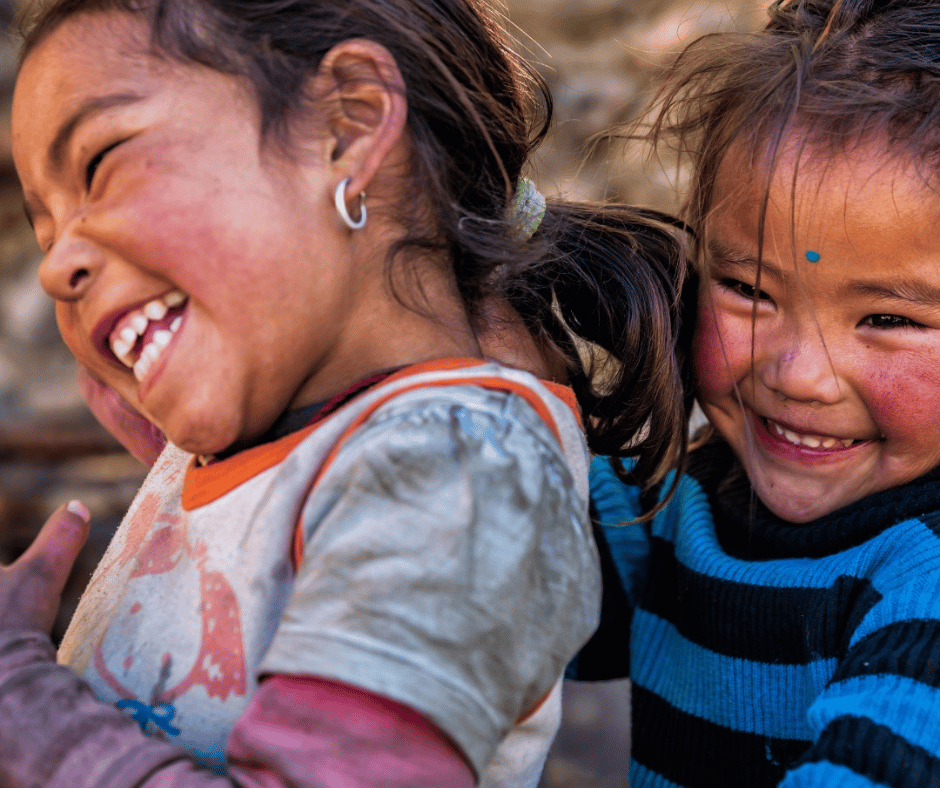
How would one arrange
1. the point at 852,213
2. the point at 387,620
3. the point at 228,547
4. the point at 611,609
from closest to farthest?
the point at 387,620 < the point at 228,547 < the point at 852,213 < the point at 611,609

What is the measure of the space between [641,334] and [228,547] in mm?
636

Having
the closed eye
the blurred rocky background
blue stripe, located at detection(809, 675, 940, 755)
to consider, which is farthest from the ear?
the blurred rocky background

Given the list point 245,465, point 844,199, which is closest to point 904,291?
point 844,199

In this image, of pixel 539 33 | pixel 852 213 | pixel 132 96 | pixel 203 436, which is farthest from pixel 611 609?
pixel 539 33

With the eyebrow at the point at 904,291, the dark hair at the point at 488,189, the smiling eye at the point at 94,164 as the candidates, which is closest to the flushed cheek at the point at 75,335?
the smiling eye at the point at 94,164

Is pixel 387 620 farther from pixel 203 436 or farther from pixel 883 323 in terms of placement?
pixel 883 323

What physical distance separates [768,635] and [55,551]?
36.9 inches

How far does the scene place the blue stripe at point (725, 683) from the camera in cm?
128

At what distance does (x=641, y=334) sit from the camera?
1.32 meters

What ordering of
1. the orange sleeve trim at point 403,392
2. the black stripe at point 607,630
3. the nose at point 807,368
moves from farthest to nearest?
the black stripe at point 607,630, the nose at point 807,368, the orange sleeve trim at point 403,392

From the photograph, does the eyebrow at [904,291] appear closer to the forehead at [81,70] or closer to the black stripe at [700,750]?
the black stripe at [700,750]

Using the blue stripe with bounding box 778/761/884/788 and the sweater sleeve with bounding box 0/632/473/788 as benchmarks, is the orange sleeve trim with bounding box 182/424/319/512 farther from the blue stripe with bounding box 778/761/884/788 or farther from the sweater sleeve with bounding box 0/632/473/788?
the blue stripe with bounding box 778/761/884/788

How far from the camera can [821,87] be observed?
128cm

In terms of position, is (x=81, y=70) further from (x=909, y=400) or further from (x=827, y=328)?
(x=909, y=400)
